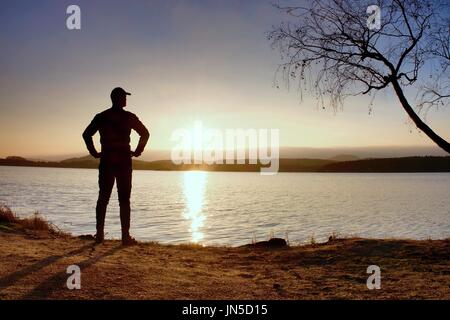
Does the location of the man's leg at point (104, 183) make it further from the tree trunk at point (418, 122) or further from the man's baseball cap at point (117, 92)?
the tree trunk at point (418, 122)

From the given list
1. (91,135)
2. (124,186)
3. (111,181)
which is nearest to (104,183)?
(111,181)

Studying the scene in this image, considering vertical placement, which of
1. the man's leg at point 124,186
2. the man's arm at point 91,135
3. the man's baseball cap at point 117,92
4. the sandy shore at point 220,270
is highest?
the man's baseball cap at point 117,92

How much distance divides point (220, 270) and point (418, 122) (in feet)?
18.8

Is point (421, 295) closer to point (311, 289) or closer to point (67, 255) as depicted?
point (311, 289)

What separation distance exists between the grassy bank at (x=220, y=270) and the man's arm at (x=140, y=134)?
217 centimetres

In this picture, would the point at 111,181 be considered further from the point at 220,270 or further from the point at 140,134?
the point at 220,270

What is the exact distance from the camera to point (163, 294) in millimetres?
6188

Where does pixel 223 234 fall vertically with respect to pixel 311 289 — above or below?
below

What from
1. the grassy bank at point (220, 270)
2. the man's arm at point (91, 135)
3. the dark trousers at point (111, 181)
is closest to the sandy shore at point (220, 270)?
the grassy bank at point (220, 270)

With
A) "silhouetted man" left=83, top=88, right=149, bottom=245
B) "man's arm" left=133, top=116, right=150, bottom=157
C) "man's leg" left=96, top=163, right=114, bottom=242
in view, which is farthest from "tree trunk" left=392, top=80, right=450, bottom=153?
"man's leg" left=96, top=163, right=114, bottom=242

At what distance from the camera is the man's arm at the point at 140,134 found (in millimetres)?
9992

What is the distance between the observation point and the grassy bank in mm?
6309
